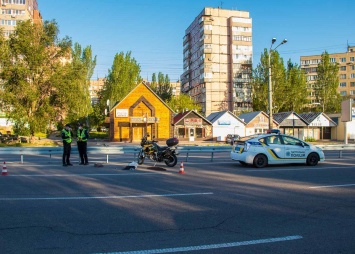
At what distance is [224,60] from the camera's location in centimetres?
9450

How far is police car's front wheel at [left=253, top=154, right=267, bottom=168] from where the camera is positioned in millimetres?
14837

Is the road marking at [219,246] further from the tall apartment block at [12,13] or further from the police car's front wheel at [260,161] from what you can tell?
the tall apartment block at [12,13]

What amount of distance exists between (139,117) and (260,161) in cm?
→ 3989

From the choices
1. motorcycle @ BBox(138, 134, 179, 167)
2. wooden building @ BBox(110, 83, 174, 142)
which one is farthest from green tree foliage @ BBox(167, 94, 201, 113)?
motorcycle @ BBox(138, 134, 179, 167)

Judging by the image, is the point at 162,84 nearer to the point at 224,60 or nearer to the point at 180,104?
the point at 180,104

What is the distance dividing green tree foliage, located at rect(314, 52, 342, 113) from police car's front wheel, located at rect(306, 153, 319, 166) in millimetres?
68944

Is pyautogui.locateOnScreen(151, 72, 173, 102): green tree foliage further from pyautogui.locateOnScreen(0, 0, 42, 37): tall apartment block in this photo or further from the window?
the window

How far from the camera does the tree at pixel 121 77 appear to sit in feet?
226

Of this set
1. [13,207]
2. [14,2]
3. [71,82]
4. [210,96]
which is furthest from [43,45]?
[210,96]

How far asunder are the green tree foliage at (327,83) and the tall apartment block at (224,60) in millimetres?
18539

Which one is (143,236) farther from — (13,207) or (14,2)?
(14,2)

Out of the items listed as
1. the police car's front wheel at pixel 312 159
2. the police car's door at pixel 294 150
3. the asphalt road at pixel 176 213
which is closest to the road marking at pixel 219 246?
the asphalt road at pixel 176 213

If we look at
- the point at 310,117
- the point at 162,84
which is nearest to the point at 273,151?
the point at 310,117

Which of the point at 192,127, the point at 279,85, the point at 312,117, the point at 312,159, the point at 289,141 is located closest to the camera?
the point at 289,141
